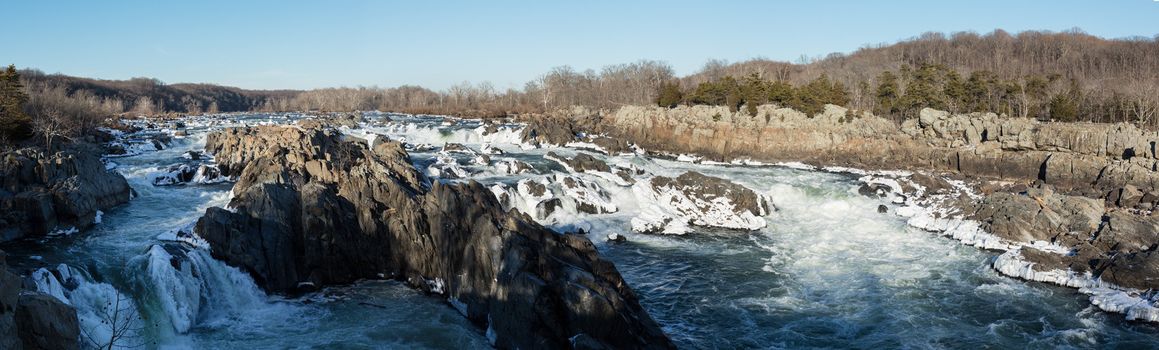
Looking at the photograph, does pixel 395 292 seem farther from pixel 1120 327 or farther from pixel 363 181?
Answer: pixel 1120 327

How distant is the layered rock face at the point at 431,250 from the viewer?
14.7m

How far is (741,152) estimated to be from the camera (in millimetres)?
54781

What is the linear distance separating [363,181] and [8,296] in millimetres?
14302

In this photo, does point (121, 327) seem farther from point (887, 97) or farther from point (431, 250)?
point (887, 97)

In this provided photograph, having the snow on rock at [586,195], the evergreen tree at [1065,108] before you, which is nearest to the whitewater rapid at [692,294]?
the snow on rock at [586,195]

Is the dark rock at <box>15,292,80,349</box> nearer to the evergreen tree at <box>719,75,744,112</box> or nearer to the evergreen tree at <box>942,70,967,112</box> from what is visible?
the evergreen tree at <box>719,75,744,112</box>

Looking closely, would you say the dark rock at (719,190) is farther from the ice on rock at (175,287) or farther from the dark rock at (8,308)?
the dark rock at (8,308)

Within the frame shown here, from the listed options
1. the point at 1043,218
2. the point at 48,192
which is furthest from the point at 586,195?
the point at 48,192

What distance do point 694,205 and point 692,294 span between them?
1160 centimetres

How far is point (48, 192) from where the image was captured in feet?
68.8

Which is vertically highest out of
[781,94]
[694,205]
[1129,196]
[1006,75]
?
[1006,75]

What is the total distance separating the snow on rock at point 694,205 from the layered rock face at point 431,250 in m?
10.1

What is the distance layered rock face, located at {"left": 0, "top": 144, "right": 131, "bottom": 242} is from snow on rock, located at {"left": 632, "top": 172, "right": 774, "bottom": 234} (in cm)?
2107

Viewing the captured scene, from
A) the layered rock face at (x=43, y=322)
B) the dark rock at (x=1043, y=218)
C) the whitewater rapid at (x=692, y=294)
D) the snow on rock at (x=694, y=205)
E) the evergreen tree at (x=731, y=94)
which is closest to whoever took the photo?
the layered rock face at (x=43, y=322)
